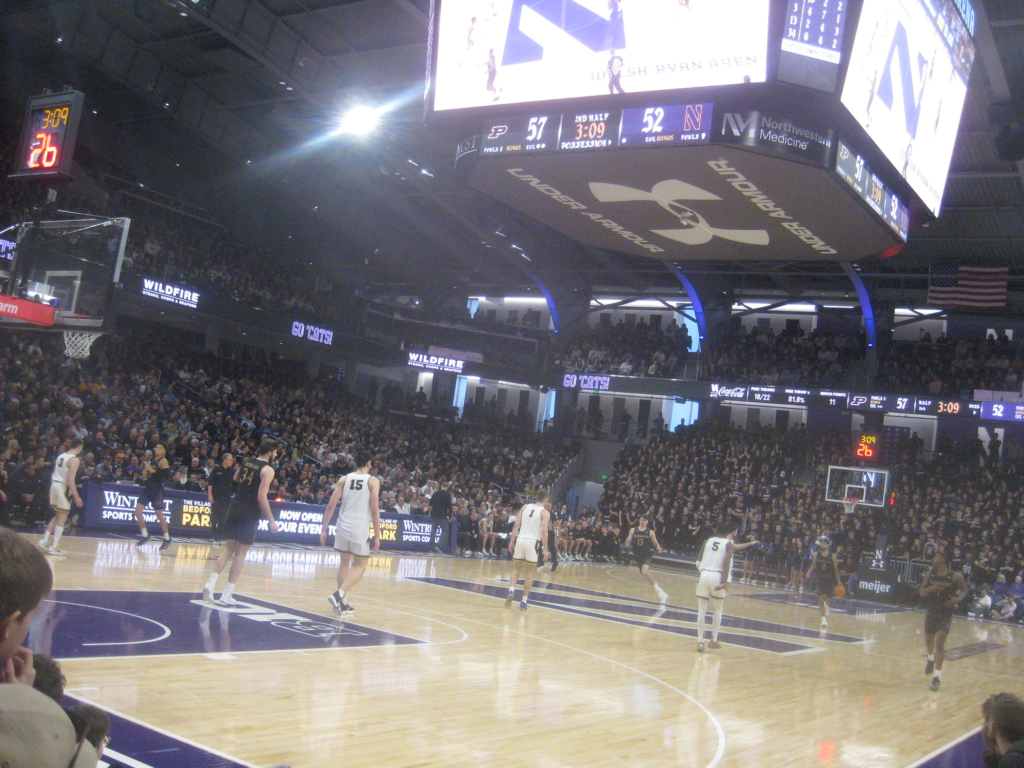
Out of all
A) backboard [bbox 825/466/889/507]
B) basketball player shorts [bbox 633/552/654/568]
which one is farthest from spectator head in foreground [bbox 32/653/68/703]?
backboard [bbox 825/466/889/507]

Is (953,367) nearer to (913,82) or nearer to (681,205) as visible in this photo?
(681,205)

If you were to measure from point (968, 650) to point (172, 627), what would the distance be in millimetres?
14045

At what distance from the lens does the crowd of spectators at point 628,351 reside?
36625 millimetres

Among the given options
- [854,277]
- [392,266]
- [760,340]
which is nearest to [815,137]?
[854,277]

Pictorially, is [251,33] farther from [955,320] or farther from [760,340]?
[955,320]

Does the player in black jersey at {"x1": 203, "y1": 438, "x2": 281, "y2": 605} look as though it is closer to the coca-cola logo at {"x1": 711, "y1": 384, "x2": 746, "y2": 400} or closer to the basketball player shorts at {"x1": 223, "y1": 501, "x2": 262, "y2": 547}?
the basketball player shorts at {"x1": 223, "y1": 501, "x2": 262, "y2": 547}

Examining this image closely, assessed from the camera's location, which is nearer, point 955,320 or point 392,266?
point 955,320

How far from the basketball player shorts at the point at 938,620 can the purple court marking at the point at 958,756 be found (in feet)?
9.53

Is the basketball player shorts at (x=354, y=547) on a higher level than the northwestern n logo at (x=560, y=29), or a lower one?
Answer: lower

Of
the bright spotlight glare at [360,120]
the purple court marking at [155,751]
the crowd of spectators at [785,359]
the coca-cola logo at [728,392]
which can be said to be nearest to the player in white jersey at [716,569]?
the purple court marking at [155,751]

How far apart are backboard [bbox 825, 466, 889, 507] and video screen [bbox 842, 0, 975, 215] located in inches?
535

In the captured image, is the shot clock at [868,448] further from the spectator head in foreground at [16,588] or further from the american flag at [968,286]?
the spectator head in foreground at [16,588]

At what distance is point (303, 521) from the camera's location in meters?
19.7

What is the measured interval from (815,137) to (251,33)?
1588 cm
